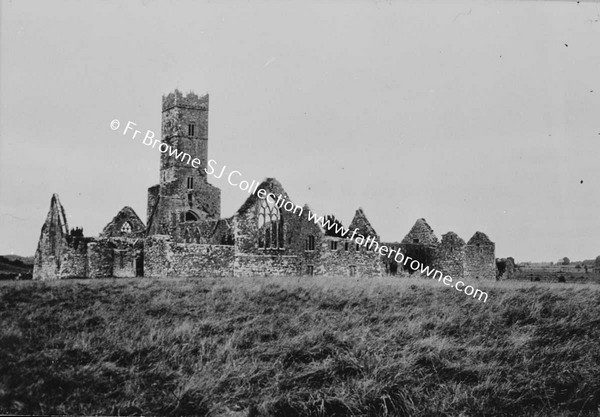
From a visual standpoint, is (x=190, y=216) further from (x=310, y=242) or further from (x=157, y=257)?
(x=157, y=257)

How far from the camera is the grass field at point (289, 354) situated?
10500 mm

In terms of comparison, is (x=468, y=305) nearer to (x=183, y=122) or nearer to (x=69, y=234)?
(x=69, y=234)

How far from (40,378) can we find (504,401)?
901 centimetres

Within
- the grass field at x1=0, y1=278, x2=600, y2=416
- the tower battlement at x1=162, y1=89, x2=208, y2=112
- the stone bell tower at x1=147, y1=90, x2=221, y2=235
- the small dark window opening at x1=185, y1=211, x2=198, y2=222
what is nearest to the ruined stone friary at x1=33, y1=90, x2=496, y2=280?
the small dark window opening at x1=185, y1=211, x2=198, y2=222

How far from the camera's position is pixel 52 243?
28.4 metres

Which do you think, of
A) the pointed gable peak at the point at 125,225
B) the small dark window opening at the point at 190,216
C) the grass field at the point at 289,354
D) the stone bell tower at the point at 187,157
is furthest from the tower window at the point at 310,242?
the small dark window opening at the point at 190,216

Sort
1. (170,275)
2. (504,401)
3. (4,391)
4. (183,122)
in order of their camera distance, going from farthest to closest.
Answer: (183,122) < (170,275) < (504,401) < (4,391)

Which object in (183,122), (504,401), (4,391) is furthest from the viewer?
(183,122)

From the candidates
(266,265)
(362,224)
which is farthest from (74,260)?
(362,224)

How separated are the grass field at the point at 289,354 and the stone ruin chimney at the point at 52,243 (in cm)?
1238

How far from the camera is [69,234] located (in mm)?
28297

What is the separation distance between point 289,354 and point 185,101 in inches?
1744

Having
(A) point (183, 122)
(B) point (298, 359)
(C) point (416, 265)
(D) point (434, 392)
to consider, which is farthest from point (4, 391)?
(A) point (183, 122)

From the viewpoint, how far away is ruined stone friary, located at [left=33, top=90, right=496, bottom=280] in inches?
1032
